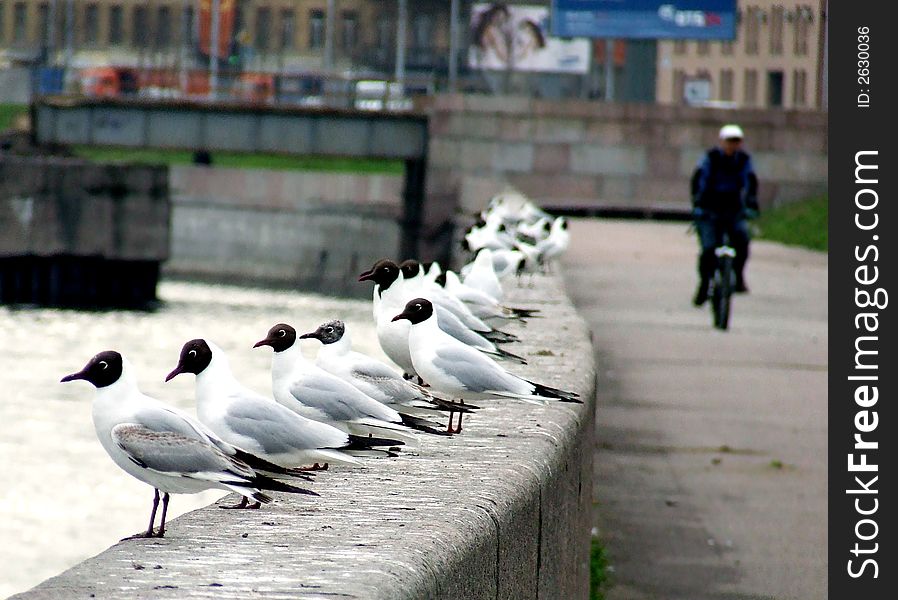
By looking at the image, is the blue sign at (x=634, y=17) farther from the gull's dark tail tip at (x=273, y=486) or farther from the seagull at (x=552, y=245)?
the gull's dark tail tip at (x=273, y=486)

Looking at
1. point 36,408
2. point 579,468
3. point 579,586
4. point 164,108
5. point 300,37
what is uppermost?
point 300,37

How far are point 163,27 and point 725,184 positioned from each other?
262 feet

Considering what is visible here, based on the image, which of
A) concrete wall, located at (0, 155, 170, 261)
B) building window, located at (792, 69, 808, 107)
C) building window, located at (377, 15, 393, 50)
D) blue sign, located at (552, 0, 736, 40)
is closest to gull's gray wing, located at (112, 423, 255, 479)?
concrete wall, located at (0, 155, 170, 261)

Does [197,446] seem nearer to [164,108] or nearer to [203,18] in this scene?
[164,108]

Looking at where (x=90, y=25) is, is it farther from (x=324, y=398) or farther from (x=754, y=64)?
(x=324, y=398)

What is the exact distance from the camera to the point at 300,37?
96438 millimetres

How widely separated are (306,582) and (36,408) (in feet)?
84.4

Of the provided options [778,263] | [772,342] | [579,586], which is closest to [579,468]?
[579,586]

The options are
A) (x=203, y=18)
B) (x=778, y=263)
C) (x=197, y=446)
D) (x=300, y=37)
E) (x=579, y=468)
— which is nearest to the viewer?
(x=197, y=446)

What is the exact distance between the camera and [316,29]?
314 ft

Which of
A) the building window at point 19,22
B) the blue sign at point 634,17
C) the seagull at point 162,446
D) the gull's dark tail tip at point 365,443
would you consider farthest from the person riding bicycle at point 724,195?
the building window at point 19,22

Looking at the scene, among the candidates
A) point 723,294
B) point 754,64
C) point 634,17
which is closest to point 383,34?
point 754,64

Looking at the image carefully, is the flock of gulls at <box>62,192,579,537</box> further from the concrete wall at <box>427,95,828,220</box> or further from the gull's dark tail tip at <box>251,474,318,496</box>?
the concrete wall at <box>427,95,828,220</box>

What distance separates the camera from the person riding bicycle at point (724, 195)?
54.6ft
